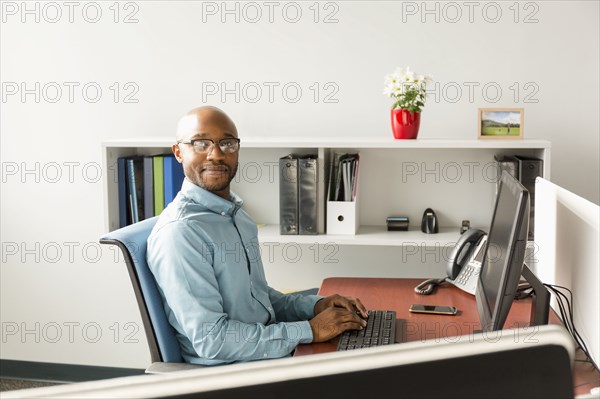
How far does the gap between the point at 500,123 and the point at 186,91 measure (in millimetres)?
1382

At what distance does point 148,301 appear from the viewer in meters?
1.96

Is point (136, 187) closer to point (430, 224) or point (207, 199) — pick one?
point (207, 199)

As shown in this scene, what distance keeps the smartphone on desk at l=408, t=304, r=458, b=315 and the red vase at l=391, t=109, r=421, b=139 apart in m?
0.83

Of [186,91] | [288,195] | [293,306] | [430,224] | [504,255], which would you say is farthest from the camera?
[186,91]

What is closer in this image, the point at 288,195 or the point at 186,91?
the point at 288,195

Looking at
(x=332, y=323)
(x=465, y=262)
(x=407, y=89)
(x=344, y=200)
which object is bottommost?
(x=332, y=323)

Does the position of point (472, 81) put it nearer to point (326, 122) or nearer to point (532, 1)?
point (532, 1)

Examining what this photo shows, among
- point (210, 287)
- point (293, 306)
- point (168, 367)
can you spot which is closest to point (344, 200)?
point (293, 306)

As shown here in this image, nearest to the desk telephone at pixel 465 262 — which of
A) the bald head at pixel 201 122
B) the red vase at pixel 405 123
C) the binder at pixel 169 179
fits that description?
the red vase at pixel 405 123

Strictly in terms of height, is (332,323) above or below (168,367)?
above

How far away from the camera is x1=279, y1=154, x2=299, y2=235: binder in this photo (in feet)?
9.37

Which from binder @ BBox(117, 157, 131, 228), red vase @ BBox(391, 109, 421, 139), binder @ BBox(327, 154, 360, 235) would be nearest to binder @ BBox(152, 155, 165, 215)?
binder @ BBox(117, 157, 131, 228)

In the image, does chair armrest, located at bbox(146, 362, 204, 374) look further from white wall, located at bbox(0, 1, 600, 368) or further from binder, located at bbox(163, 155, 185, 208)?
white wall, located at bbox(0, 1, 600, 368)

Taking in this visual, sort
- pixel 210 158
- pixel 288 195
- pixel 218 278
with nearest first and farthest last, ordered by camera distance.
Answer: pixel 218 278
pixel 210 158
pixel 288 195
